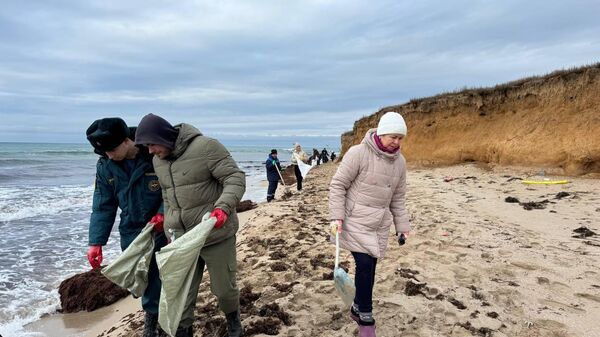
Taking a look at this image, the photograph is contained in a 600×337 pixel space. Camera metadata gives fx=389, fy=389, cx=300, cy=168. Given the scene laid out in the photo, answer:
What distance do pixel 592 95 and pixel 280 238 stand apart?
11695 mm

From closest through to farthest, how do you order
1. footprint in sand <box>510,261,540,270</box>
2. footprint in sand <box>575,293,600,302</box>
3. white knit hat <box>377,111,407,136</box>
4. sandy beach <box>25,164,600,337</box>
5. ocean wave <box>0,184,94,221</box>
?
white knit hat <box>377,111,407,136</box>, sandy beach <box>25,164,600,337</box>, footprint in sand <box>575,293,600,302</box>, footprint in sand <box>510,261,540,270</box>, ocean wave <box>0,184,94,221</box>

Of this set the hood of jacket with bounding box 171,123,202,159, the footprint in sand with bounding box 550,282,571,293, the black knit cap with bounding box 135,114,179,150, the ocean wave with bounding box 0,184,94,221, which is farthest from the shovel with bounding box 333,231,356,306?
the ocean wave with bounding box 0,184,94,221

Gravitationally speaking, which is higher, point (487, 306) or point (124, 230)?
point (124, 230)

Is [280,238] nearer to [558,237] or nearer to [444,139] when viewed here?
[558,237]

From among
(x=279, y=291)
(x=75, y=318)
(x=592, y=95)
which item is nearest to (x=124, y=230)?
(x=279, y=291)

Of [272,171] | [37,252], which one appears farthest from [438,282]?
[272,171]

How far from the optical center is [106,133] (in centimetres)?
295

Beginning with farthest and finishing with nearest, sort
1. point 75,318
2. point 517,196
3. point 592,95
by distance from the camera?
point 592,95 → point 517,196 → point 75,318

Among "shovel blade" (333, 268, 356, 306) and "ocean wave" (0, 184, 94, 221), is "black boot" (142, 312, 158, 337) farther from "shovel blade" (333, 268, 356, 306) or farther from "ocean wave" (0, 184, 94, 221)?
"ocean wave" (0, 184, 94, 221)

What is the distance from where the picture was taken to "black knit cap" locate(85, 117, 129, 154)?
295 centimetres

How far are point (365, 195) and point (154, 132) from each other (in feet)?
5.56

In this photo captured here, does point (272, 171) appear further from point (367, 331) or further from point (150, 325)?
point (367, 331)

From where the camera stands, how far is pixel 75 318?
518cm

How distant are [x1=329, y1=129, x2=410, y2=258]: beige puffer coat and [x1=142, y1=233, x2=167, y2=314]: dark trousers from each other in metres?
1.45
